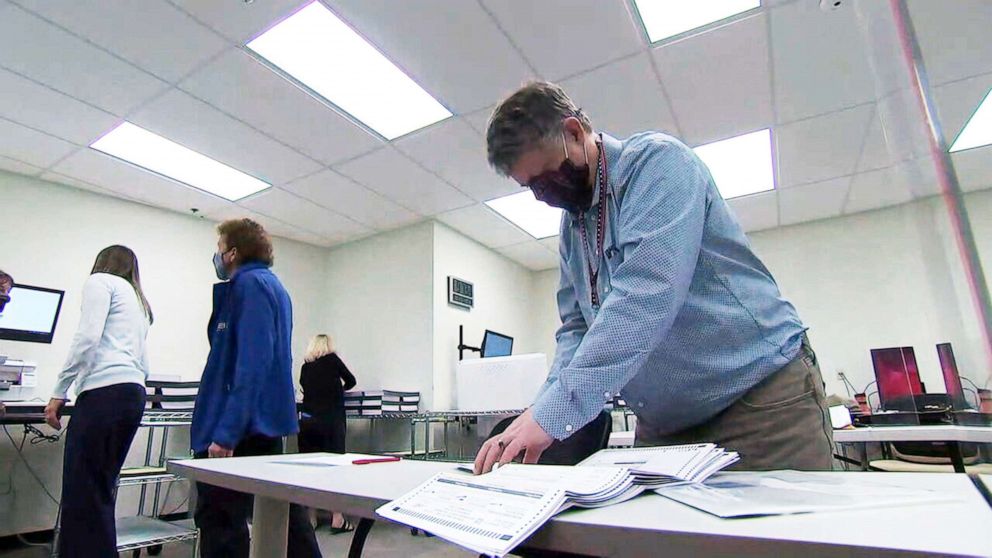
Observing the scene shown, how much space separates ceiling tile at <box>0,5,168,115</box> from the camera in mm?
2283

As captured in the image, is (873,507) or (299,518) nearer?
(873,507)

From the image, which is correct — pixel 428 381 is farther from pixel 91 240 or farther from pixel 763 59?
pixel 763 59

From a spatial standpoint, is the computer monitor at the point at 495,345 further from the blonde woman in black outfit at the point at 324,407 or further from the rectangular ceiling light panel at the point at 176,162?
the rectangular ceiling light panel at the point at 176,162

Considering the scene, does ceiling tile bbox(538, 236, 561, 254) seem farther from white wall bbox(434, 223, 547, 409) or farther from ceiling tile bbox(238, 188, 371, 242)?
ceiling tile bbox(238, 188, 371, 242)

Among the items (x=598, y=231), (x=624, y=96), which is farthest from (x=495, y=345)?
(x=598, y=231)

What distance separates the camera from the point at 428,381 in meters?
4.43

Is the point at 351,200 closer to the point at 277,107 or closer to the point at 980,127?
the point at 277,107

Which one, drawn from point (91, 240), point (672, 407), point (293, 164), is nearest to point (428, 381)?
point (293, 164)

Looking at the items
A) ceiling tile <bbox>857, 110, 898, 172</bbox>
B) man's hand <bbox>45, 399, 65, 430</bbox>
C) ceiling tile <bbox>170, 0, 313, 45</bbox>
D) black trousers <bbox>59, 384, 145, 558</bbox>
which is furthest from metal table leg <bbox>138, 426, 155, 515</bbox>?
ceiling tile <bbox>857, 110, 898, 172</bbox>

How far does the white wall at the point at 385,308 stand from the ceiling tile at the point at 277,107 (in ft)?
4.71

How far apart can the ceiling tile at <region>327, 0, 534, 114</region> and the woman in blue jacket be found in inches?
47.7

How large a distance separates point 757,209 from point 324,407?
395 centimetres

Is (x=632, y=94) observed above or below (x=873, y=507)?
above

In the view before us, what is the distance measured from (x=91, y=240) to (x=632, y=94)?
12.6ft
